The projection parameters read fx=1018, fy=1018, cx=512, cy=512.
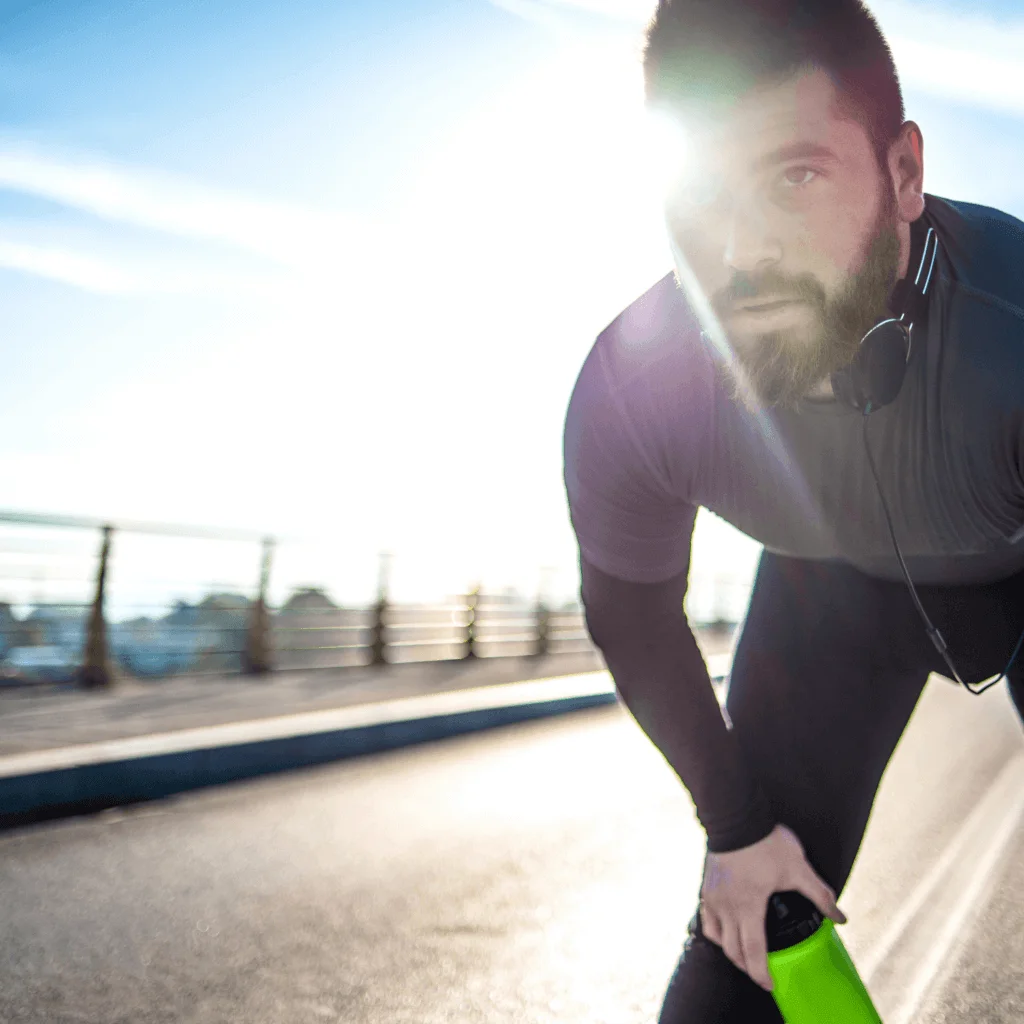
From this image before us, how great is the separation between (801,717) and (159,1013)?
1.72 metres

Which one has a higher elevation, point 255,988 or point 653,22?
point 653,22

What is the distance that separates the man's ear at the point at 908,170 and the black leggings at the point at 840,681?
2.64 feet

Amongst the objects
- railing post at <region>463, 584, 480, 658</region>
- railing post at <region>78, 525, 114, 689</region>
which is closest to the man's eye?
railing post at <region>78, 525, 114, 689</region>

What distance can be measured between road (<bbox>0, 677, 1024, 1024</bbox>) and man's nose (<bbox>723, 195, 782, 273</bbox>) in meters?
1.84

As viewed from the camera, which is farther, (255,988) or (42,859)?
(42,859)

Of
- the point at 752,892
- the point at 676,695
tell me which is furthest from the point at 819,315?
the point at 752,892

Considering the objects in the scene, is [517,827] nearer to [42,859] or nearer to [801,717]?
[42,859]

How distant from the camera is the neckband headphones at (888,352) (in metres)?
1.80

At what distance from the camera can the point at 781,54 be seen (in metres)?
1.85

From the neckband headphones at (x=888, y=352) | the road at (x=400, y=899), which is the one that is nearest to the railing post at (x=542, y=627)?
the road at (x=400, y=899)

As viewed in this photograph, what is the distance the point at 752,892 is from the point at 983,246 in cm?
131

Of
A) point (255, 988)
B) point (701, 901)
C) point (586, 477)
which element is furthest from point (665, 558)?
point (255, 988)

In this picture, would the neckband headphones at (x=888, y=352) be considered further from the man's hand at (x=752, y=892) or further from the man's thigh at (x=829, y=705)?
the man's hand at (x=752, y=892)

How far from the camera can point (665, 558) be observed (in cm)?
218
